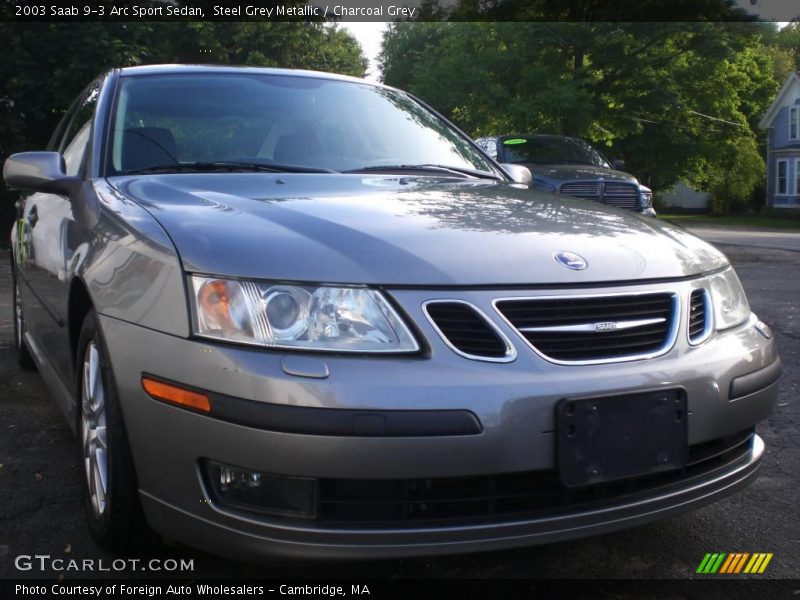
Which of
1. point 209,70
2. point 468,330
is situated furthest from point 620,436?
point 209,70

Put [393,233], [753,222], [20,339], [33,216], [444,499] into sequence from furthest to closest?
[753,222] → [20,339] → [33,216] → [393,233] → [444,499]

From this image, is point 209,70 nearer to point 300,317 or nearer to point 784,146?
point 300,317

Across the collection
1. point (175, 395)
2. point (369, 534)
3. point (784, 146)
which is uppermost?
point (784, 146)

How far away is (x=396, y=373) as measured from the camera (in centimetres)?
203

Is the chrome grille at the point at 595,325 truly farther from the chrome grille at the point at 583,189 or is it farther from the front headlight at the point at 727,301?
the chrome grille at the point at 583,189

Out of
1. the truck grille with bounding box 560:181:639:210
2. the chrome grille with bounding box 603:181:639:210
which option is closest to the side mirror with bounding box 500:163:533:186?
the truck grille with bounding box 560:181:639:210

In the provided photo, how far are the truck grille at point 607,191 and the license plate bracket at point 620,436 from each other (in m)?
10.1

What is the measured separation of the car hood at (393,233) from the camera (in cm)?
220

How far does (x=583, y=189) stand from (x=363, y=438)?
10.7 meters

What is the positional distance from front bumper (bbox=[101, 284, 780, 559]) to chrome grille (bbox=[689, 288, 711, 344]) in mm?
219

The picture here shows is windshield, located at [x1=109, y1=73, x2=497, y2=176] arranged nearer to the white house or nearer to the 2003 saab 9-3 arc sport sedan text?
the 2003 saab 9-3 arc sport sedan text

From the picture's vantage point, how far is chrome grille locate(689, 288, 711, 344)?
244 cm

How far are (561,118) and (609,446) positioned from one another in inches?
890

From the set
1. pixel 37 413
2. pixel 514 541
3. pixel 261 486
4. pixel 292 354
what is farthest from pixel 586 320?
pixel 37 413
